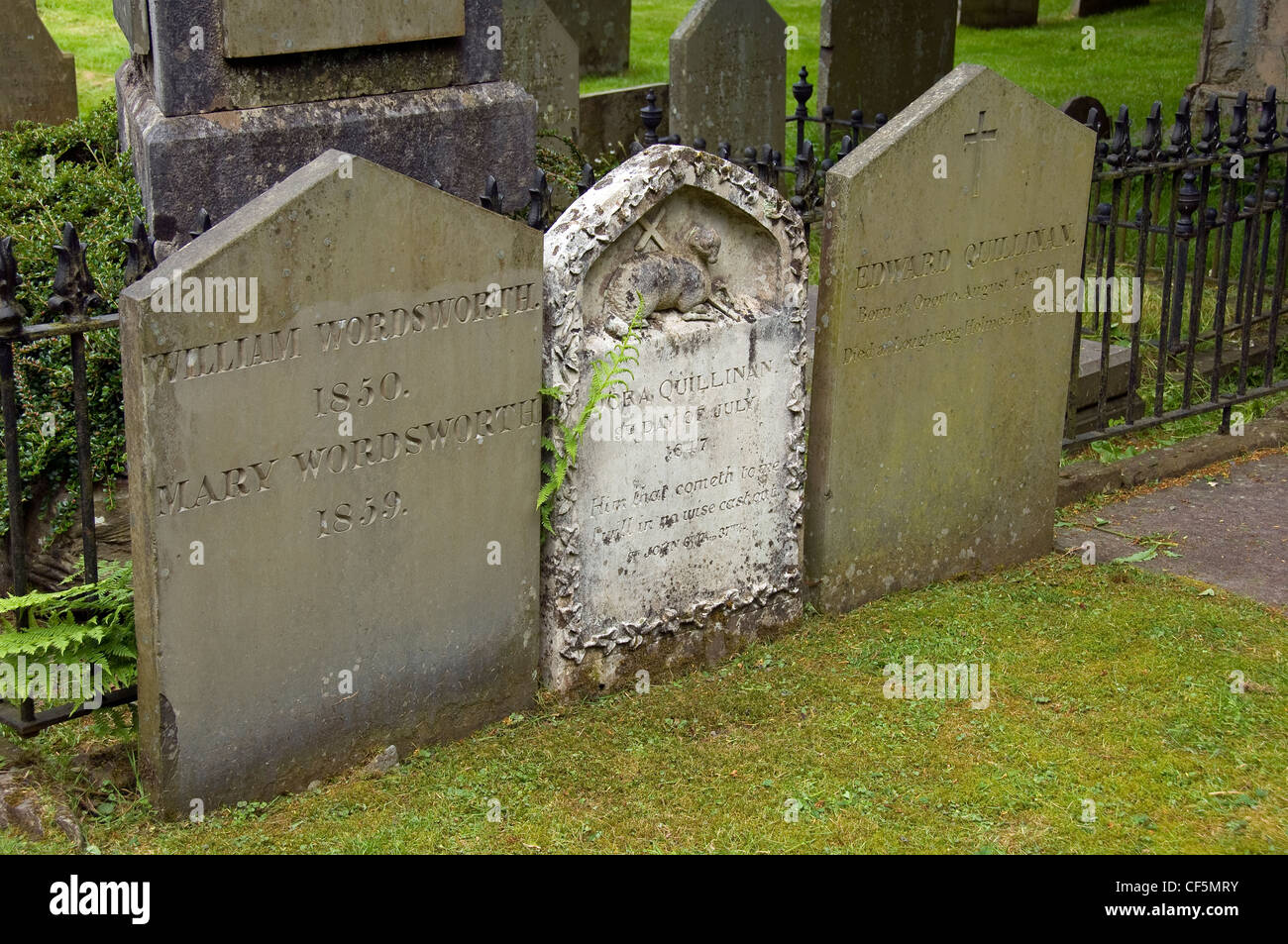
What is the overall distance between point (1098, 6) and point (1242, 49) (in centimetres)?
1036

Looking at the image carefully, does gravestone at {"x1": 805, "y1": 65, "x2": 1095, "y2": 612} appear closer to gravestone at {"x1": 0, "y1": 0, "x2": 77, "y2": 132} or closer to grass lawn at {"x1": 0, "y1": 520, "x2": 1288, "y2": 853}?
grass lawn at {"x1": 0, "y1": 520, "x2": 1288, "y2": 853}

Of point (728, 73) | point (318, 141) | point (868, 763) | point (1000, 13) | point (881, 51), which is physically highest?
point (1000, 13)

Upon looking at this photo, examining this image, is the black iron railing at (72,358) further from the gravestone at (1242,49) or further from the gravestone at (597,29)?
the gravestone at (597,29)

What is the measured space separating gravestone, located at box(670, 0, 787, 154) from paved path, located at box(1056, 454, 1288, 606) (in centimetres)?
558

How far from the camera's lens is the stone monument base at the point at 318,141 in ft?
20.4

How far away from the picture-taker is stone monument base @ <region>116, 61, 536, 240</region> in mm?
6227

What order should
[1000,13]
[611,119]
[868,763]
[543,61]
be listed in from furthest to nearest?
[1000,13]
[611,119]
[543,61]
[868,763]

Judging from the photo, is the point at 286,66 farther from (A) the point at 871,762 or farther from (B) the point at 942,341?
(A) the point at 871,762

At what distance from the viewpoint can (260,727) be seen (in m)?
4.05

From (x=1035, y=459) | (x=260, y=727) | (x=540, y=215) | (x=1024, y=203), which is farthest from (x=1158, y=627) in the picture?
(x=260, y=727)

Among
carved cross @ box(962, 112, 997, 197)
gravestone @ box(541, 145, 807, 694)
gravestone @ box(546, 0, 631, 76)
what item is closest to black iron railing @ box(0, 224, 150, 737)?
gravestone @ box(541, 145, 807, 694)

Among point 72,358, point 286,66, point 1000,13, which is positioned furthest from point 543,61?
point 1000,13

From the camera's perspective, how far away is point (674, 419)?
4.80 metres

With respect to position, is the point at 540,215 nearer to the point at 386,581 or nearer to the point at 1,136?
the point at 386,581
